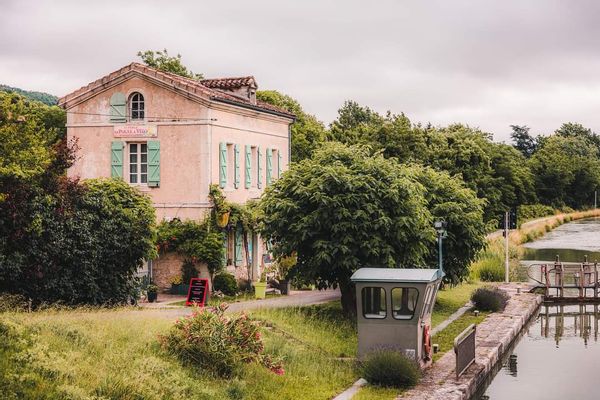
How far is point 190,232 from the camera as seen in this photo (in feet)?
98.7

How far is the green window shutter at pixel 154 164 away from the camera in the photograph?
30.8m

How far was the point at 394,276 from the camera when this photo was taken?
18422 mm

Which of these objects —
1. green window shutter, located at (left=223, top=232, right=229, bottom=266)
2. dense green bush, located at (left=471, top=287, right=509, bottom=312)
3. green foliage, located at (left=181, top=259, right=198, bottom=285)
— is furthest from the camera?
green window shutter, located at (left=223, top=232, right=229, bottom=266)

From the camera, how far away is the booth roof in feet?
59.5

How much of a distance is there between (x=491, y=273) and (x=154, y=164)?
59.7ft

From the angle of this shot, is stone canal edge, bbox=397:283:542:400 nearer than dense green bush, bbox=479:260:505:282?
Yes

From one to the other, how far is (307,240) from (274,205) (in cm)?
135

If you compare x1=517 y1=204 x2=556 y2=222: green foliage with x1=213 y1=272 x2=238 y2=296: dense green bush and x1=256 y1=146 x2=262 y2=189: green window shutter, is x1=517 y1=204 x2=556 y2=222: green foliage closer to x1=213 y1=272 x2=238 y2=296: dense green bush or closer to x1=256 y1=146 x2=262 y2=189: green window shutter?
x1=256 y1=146 x2=262 y2=189: green window shutter

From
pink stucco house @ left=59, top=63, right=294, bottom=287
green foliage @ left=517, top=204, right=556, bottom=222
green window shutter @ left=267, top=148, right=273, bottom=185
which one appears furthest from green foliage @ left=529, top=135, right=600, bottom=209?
pink stucco house @ left=59, top=63, right=294, bottom=287

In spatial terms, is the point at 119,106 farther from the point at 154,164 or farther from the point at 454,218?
the point at 454,218

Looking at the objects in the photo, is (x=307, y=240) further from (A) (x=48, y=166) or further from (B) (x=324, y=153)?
(A) (x=48, y=166)

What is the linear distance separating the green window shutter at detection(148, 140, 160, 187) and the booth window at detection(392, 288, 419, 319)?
14608mm

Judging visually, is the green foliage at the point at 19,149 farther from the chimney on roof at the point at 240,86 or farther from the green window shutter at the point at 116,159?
the chimney on roof at the point at 240,86

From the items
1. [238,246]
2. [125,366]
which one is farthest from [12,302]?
[238,246]
